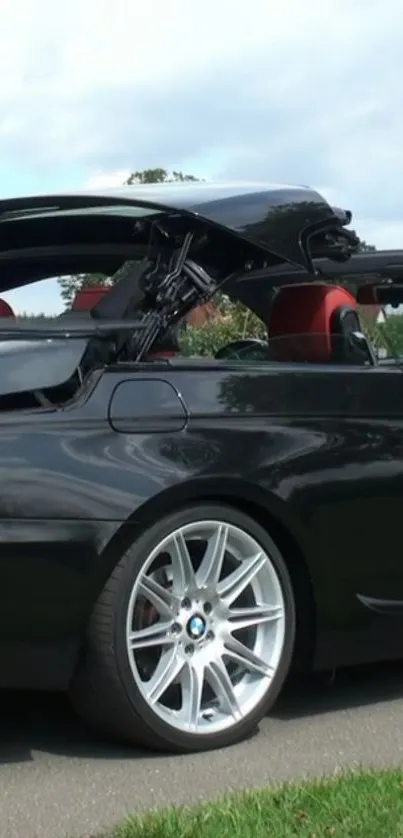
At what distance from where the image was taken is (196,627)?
4.60m

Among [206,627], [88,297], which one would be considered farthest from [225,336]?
[206,627]

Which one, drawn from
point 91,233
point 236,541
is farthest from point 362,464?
point 91,233

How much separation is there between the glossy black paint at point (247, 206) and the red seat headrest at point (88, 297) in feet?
1.01

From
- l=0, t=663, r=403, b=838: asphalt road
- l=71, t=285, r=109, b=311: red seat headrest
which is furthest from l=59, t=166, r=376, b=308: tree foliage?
l=0, t=663, r=403, b=838: asphalt road

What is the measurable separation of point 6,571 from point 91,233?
5.65ft

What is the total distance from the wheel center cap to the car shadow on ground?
15.5 inches

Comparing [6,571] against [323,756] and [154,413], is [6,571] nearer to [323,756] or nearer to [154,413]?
[154,413]

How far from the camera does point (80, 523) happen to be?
4.23 metres

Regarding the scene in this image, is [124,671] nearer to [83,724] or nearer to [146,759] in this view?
[146,759]

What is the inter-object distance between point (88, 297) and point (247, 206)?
0.73m

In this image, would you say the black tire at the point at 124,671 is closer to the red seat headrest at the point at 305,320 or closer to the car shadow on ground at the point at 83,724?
the car shadow on ground at the point at 83,724

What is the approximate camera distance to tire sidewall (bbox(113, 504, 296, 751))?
435cm

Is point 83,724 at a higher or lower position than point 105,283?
lower

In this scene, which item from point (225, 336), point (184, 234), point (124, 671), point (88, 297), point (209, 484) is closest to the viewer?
point (124, 671)
